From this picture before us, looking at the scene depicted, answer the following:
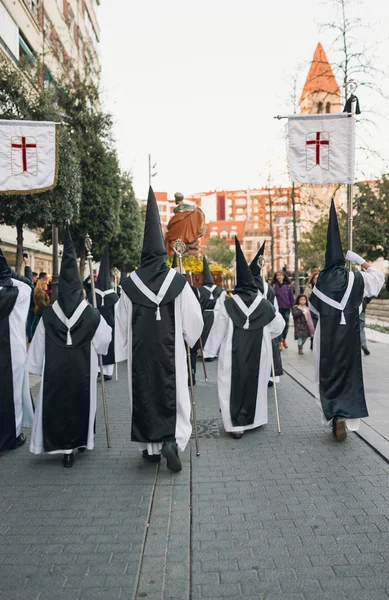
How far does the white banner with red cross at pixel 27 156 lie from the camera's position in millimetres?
8273

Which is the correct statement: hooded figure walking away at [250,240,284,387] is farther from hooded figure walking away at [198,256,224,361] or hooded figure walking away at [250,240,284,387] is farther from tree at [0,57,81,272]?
tree at [0,57,81,272]

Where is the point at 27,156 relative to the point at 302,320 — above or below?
above

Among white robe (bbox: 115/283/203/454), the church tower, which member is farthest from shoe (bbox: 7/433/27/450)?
the church tower

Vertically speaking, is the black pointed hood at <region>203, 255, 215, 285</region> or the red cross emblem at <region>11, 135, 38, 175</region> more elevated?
the red cross emblem at <region>11, 135, 38, 175</region>

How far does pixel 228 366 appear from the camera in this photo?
22.3 ft

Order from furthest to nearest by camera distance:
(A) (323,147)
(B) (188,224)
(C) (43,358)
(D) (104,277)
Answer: (B) (188,224) < (D) (104,277) < (A) (323,147) < (C) (43,358)

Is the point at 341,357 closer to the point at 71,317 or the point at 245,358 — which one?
the point at 245,358

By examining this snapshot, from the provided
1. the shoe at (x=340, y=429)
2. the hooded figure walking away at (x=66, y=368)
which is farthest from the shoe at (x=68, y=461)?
the shoe at (x=340, y=429)

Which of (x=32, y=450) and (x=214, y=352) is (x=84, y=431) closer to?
(x=32, y=450)

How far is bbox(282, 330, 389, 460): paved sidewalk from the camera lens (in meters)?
6.41

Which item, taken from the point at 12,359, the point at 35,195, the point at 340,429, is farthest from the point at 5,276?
the point at 35,195

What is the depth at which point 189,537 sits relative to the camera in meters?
3.93

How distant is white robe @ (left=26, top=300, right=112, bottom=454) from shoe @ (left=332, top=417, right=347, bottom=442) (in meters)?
2.60

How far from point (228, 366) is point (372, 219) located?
24.6 m
